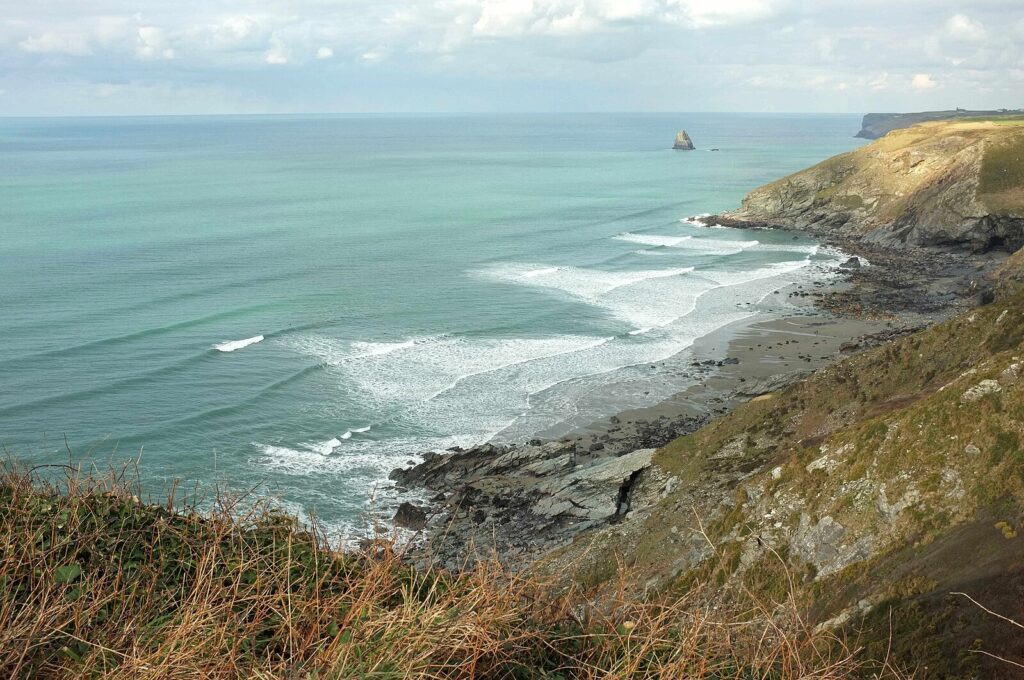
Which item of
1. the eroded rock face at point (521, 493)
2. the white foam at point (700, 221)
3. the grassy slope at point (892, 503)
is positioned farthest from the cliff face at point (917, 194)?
the eroded rock face at point (521, 493)

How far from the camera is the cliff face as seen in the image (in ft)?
253

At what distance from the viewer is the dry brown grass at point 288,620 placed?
5.78 meters

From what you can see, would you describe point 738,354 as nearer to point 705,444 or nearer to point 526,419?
point 526,419

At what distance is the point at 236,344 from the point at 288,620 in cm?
4565

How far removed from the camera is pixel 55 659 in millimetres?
6055

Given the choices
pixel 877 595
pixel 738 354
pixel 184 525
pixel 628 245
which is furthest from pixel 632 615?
pixel 628 245

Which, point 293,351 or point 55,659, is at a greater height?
point 55,659

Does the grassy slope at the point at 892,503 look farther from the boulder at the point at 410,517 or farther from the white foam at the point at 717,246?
the white foam at the point at 717,246

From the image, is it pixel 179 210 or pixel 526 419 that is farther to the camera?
pixel 179 210

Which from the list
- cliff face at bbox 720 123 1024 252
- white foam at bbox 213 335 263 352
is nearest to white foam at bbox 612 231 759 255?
cliff face at bbox 720 123 1024 252

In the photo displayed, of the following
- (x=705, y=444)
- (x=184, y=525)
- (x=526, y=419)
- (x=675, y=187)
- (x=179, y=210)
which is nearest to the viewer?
(x=184, y=525)

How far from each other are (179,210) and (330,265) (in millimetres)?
37535

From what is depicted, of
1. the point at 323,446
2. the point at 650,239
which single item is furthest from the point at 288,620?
the point at 650,239

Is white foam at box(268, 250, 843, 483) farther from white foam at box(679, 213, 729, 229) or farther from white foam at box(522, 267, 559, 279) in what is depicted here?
white foam at box(679, 213, 729, 229)
